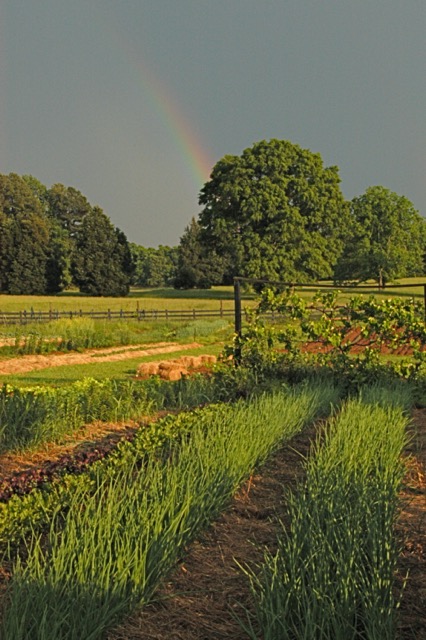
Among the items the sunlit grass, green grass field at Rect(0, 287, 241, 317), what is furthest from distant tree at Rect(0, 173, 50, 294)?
the sunlit grass

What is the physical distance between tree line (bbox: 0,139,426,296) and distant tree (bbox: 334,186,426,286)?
0.09 m

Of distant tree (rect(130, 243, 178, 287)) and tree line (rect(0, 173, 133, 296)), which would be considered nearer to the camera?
tree line (rect(0, 173, 133, 296))

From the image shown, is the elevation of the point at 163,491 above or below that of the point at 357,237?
below

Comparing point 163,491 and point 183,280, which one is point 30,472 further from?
point 183,280

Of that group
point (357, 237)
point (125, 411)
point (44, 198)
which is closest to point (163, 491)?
point (125, 411)

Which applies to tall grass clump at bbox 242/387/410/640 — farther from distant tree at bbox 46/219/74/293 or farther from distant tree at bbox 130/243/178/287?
distant tree at bbox 130/243/178/287

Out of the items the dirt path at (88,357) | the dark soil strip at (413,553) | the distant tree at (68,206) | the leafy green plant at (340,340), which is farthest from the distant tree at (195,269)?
the dark soil strip at (413,553)

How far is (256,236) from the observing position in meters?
43.9

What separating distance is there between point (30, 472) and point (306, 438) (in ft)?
10.5

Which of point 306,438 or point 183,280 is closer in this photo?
point 306,438

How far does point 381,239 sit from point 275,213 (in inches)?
484

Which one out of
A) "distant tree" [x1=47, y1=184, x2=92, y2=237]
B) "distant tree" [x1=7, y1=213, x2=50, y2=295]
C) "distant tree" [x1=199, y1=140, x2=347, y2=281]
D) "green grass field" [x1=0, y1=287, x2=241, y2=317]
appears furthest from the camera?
"distant tree" [x1=47, y1=184, x2=92, y2=237]

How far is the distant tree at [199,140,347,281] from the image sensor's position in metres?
43.6

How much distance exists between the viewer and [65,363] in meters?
16.2
